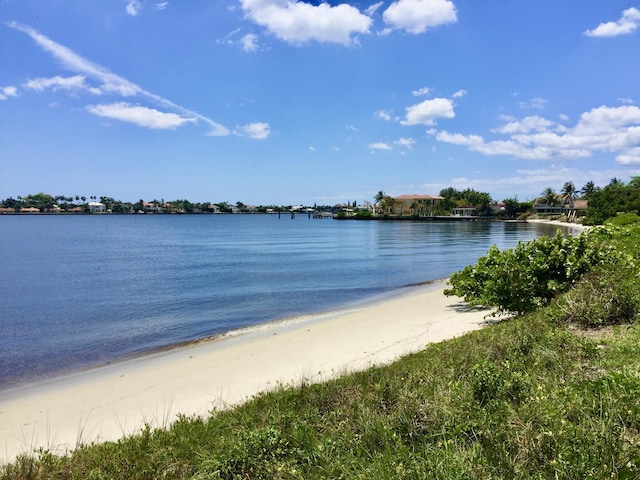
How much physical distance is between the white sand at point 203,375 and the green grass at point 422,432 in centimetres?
188

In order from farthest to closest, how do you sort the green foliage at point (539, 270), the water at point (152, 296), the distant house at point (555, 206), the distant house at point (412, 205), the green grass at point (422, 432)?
the distant house at point (412, 205), the distant house at point (555, 206), the water at point (152, 296), the green foliage at point (539, 270), the green grass at point (422, 432)

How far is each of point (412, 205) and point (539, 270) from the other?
167 m

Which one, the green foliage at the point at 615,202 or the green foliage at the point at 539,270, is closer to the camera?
the green foliage at the point at 539,270

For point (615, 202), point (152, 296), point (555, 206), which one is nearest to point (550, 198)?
point (555, 206)

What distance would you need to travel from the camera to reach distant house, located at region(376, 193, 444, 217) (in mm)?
172375

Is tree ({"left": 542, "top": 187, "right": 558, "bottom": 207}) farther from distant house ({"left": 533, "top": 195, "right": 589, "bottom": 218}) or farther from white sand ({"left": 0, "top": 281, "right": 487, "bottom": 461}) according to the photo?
white sand ({"left": 0, "top": 281, "right": 487, "bottom": 461})

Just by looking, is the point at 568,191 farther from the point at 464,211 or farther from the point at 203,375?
the point at 203,375

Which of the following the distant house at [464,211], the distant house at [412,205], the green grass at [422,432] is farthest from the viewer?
the distant house at [412,205]

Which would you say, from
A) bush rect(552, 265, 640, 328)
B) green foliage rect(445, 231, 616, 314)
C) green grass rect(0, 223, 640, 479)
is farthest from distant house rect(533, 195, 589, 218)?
green grass rect(0, 223, 640, 479)

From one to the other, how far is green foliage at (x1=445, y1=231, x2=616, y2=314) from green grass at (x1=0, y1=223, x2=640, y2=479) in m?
5.24

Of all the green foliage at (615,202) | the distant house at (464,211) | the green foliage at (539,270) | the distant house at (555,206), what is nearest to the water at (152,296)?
the green foliage at (539,270)

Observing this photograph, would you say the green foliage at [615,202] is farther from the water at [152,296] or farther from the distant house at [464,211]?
the distant house at [464,211]

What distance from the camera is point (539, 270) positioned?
1163cm

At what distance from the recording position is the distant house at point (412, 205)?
172375 millimetres
